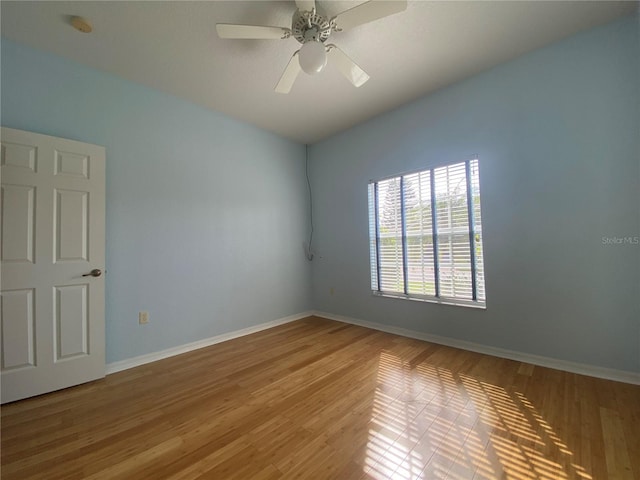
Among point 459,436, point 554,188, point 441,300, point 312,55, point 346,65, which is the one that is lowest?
point 459,436

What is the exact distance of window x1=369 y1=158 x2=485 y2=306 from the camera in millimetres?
2648

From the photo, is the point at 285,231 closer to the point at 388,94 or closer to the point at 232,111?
the point at 232,111

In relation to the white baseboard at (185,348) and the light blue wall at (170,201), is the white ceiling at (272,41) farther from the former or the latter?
the white baseboard at (185,348)

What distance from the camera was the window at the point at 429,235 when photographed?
2.65m

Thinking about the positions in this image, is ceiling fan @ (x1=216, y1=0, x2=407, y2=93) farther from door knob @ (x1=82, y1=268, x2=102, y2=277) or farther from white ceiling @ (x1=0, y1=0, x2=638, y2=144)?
door knob @ (x1=82, y1=268, x2=102, y2=277)

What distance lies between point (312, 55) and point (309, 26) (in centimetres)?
25

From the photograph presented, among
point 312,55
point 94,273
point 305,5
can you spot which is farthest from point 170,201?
point 305,5

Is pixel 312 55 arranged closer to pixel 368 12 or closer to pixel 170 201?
pixel 368 12

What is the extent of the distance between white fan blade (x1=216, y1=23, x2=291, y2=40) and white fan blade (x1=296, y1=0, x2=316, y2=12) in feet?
0.49

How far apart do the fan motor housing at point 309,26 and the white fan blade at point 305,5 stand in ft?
0.10

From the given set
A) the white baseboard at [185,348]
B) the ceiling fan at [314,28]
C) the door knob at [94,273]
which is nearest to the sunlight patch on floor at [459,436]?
the white baseboard at [185,348]

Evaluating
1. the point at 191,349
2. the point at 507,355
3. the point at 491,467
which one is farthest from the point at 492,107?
the point at 191,349

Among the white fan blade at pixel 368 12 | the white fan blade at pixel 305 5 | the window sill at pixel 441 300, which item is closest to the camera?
the white fan blade at pixel 368 12

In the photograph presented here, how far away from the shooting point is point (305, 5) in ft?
5.41
